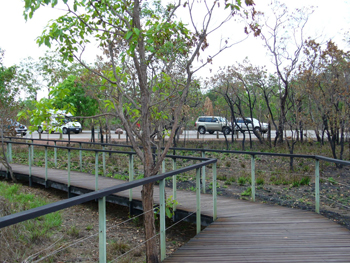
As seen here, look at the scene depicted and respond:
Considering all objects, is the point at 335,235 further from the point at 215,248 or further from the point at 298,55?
the point at 298,55

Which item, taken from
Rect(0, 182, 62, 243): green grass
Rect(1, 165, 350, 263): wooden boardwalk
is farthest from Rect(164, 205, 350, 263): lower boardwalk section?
Rect(0, 182, 62, 243): green grass

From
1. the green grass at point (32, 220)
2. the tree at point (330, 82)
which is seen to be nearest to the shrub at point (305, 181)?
the tree at point (330, 82)

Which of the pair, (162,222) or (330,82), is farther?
(330,82)

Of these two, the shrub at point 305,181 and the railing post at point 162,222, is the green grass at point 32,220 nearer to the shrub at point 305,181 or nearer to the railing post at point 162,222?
the railing post at point 162,222

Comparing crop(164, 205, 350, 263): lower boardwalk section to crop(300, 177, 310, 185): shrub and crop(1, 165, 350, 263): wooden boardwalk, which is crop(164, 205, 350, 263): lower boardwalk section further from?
crop(300, 177, 310, 185): shrub

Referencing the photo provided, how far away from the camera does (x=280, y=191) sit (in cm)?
783

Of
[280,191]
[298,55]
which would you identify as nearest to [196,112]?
[298,55]

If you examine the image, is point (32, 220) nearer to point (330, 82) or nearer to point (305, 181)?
point (305, 181)

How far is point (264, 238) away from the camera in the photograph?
Answer: 3.84 m

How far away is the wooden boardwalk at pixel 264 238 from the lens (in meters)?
3.28

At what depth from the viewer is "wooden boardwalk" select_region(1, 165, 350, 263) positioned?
3.28m

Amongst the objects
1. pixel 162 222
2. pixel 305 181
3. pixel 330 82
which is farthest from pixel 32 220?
pixel 330 82

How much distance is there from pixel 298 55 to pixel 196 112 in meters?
5.93

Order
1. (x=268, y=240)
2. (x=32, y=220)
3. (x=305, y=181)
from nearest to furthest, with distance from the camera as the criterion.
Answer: (x=268, y=240) < (x=32, y=220) < (x=305, y=181)
